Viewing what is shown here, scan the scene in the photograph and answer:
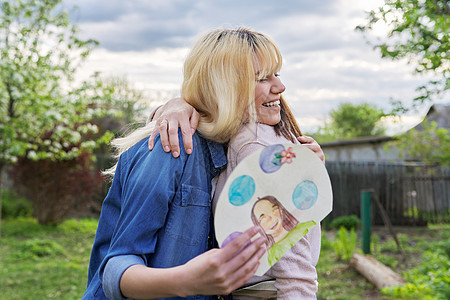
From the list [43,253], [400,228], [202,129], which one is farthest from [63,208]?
[202,129]

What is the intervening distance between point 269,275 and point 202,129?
501 millimetres

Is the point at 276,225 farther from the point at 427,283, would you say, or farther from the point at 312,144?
the point at 427,283

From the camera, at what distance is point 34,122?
8.77 m

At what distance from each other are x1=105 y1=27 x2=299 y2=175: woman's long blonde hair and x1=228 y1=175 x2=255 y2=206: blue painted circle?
28 centimetres

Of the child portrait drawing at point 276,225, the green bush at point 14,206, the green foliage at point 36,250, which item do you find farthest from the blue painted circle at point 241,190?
the green bush at point 14,206

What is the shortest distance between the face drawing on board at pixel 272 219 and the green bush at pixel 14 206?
14.0 m

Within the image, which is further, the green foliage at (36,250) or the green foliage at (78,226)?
the green foliage at (78,226)

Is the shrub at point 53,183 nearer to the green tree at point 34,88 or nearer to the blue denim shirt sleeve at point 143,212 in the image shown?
the green tree at point 34,88

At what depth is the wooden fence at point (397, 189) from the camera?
14.3 meters

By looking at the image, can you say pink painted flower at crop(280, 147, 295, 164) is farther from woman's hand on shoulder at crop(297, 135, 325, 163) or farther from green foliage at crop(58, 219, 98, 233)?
green foliage at crop(58, 219, 98, 233)

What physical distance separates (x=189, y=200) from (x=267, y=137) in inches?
13.8

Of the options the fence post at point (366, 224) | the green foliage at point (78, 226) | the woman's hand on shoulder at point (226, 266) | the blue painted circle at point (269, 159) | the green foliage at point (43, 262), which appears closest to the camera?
the woman's hand on shoulder at point (226, 266)

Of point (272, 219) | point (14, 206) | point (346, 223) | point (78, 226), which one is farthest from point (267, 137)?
point (14, 206)

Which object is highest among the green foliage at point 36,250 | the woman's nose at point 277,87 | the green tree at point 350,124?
the green tree at point 350,124
